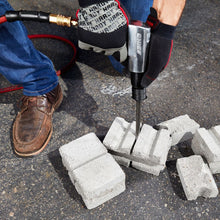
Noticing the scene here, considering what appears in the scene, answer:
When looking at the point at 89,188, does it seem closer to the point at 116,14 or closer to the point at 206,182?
the point at 206,182

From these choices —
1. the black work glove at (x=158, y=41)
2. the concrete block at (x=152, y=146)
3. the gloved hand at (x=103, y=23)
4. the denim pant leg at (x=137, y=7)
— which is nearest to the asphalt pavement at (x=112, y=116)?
the concrete block at (x=152, y=146)

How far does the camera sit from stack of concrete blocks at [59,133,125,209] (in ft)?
4.55

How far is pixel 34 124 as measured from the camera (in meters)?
1.86

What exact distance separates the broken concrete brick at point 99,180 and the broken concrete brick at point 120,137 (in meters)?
0.09

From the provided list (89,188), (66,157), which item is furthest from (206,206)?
(66,157)

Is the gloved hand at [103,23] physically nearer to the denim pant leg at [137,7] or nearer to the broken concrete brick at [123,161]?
the broken concrete brick at [123,161]

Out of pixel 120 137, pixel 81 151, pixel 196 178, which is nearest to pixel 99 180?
pixel 81 151

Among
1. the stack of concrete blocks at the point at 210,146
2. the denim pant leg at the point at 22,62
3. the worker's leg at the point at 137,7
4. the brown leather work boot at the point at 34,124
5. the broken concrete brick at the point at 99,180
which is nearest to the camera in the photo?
the broken concrete brick at the point at 99,180

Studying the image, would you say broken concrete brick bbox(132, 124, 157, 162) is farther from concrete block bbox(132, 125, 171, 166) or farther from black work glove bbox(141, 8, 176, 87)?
black work glove bbox(141, 8, 176, 87)

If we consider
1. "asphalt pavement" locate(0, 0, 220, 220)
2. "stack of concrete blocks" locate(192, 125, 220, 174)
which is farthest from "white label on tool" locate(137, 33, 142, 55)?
"asphalt pavement" locate(0, 0, 220, 220)

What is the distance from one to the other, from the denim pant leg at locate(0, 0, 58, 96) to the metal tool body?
2.87 feet

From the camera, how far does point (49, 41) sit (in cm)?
289

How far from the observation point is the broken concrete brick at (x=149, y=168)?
1557 millimetres

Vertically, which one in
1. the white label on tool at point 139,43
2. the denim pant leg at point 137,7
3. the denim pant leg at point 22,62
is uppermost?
the white label on tool at point 139,43
